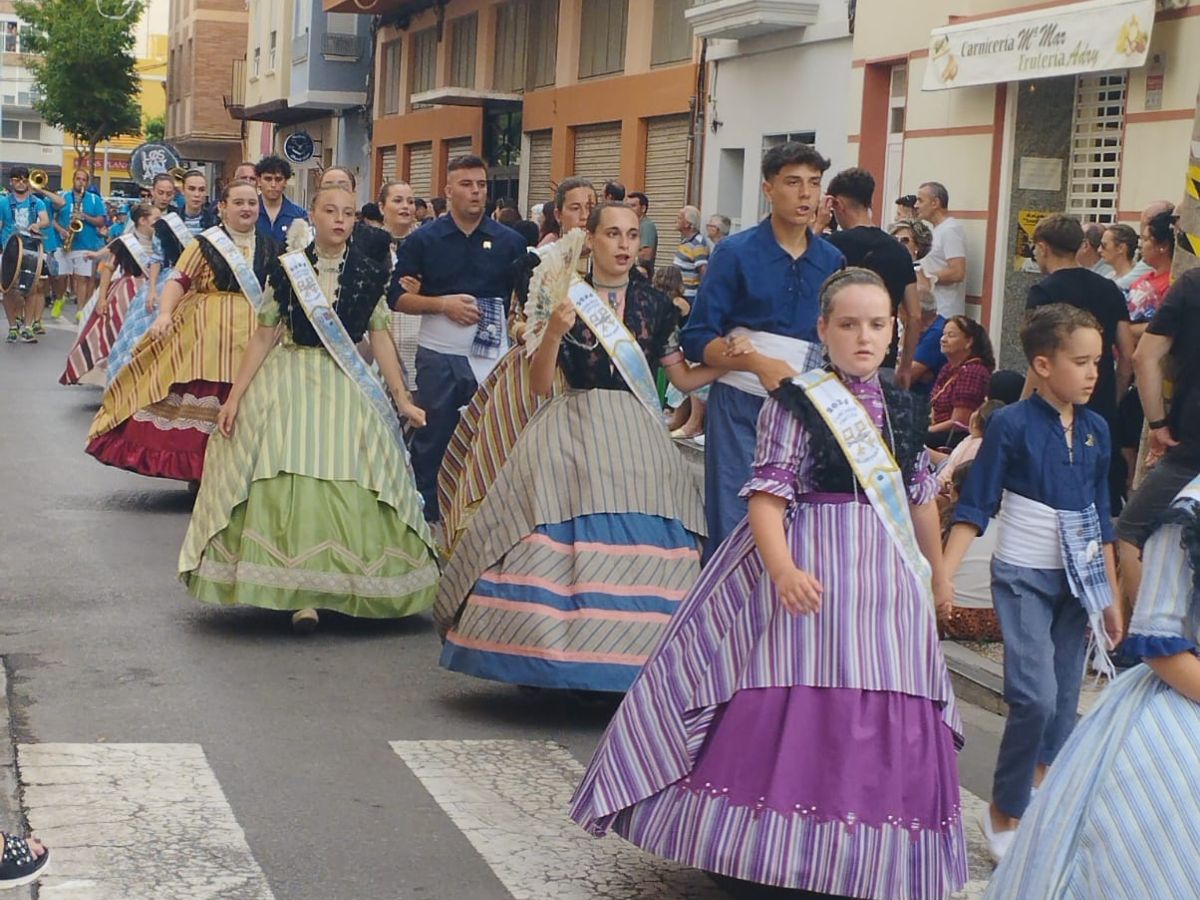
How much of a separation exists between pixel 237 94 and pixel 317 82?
49.1ft

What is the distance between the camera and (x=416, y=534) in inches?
318

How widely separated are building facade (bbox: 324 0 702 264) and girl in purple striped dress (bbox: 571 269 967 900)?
1750 cm

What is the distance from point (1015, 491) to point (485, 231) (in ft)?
15.0

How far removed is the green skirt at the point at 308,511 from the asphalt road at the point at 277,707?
0.68 ft

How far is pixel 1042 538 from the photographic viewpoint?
18.4 ft

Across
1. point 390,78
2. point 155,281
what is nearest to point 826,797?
point 155,281

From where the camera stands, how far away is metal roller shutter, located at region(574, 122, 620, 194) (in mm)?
24881

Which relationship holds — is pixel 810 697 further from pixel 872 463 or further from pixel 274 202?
pixel 274 202

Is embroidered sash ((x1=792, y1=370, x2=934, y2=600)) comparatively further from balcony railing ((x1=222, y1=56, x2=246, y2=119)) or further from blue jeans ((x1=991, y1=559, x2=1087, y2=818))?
balcony railing ((x1=222, y1=56, x2=246, y2=119))

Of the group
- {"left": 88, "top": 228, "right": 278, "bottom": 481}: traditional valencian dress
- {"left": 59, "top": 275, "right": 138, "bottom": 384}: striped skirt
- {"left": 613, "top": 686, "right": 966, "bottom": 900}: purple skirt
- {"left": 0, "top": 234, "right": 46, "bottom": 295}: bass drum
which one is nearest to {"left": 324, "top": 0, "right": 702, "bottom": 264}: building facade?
{"left": 0, "top": 234, "right": 46, "bottom": 295}: bass drum

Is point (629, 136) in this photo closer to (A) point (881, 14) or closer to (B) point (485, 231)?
(A) point (881, 14)

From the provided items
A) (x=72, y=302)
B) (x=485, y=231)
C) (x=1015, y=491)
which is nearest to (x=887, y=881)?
(x=1015, y=491)

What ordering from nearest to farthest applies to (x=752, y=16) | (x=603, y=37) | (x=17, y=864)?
(x=17, y=864) < (x=752, y=16) < (x=603, y=37)

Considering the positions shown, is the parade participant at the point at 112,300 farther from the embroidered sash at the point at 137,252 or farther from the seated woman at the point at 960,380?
the seated woman at the point at 960,380
